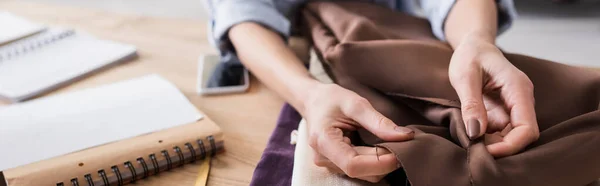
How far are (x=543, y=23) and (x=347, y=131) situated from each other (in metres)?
1.66

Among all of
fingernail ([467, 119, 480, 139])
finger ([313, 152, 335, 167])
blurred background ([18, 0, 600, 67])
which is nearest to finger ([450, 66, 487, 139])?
fingernail ([467, 119, 480, 139])

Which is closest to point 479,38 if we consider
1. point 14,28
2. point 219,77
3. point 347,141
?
point 347,141

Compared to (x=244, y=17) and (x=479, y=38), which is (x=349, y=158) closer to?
(x=479, y=38)

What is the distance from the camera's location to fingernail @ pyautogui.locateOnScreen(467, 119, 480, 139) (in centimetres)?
43

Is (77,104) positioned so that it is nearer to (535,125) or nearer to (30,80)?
(30,80)

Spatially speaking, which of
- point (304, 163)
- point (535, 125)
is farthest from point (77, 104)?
point (535, 125)

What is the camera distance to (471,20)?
2.24 ft

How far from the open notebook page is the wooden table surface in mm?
51

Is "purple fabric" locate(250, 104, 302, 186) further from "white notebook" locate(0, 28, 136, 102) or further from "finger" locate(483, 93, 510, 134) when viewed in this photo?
"white notebook" locate(0, 28, 136, 102)

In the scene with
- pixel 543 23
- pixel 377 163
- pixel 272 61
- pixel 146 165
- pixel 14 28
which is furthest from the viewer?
pixel 543 23

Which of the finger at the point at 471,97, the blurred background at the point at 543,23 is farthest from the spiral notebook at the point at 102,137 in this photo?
the blurred background at the point at 543,23

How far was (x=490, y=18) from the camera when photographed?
69 cm

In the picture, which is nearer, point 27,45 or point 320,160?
point 320,160

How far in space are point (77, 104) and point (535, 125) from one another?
49cm
